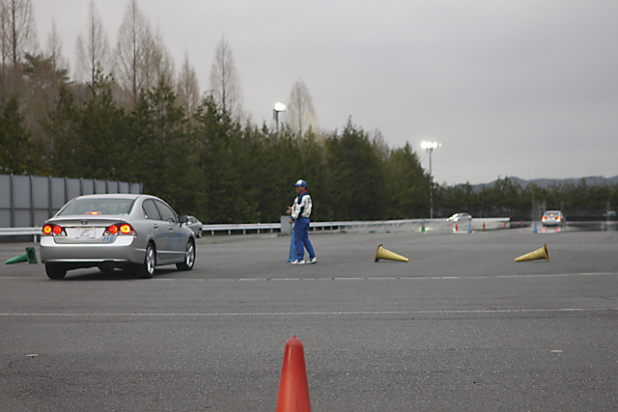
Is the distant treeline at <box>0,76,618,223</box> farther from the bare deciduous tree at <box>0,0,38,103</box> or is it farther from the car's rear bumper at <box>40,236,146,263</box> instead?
the car's rear bumper at <box>40,236,146,263</box>

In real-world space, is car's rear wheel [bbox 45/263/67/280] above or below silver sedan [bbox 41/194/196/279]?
below

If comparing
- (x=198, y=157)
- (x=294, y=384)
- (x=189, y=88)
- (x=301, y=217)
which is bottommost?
(x=294, y=384)

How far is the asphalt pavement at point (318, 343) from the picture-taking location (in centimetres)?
536

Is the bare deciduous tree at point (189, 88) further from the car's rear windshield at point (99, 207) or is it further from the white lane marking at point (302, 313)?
the white lane marking at point (302, 313)

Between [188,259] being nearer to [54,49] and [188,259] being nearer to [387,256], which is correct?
[387,256]

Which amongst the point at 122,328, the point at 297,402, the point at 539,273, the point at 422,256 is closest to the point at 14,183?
the point at 422,256

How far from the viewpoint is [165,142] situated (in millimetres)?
53781

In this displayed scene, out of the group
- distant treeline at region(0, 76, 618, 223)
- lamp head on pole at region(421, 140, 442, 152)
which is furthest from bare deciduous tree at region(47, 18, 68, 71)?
lamp head on pole at region(421, 140, 442, 152)

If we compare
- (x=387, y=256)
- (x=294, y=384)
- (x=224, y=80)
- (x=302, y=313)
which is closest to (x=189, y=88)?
(x=224, y=80)

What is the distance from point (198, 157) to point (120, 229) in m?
44.3

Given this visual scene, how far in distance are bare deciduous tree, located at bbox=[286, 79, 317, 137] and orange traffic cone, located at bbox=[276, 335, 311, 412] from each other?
267 ft

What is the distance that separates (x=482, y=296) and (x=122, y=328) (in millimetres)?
5618

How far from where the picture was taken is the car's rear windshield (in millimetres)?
14750

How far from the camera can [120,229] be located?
14.3m
